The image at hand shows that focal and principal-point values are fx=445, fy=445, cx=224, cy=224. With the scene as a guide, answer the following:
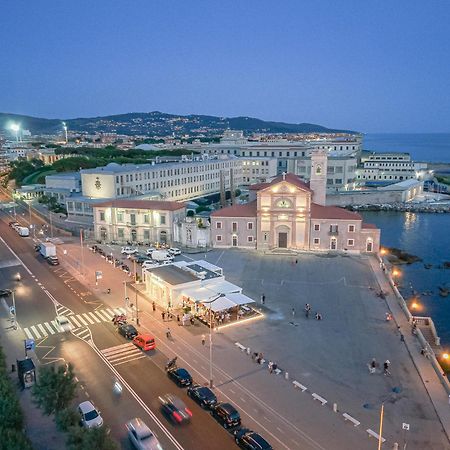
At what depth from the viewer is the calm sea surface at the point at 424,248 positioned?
47.3 meters

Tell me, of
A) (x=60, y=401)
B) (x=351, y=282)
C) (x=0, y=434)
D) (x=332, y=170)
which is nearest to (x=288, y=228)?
(x=351, y=282)

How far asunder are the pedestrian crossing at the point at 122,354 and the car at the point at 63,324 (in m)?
5.12

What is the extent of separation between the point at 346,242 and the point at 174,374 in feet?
127

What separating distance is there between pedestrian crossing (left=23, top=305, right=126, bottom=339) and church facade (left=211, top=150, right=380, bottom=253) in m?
26.4

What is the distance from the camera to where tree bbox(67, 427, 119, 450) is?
59.9 feet

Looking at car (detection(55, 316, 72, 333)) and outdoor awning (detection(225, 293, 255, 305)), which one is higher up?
outdoor awning (detection(225, 293, 255, 305))

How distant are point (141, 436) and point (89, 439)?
416cm

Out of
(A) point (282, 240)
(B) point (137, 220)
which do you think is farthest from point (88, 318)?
(A) point (282, 240)

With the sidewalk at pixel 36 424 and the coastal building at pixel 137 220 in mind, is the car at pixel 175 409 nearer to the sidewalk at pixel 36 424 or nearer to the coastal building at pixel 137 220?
the sidewalk at pixel 36 424

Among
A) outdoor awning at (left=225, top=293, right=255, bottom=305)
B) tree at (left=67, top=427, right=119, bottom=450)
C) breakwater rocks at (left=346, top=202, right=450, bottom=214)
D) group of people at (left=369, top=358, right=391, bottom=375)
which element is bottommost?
breakwater rocks at (left=346, top=202, right=450, bottom=214)

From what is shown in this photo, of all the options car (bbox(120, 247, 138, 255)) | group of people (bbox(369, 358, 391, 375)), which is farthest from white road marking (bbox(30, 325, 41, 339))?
group of people (bbox(369, 358, 391, 375))

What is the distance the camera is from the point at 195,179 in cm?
9788

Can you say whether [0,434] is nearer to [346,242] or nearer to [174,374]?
[174,374]

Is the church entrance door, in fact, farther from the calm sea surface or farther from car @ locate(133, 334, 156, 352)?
car @ locate(133, 334, 156, 352)
